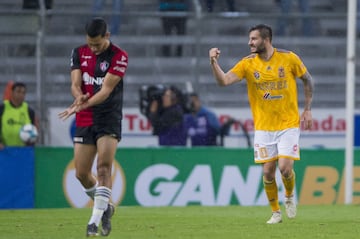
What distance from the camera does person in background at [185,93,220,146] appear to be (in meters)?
19.7

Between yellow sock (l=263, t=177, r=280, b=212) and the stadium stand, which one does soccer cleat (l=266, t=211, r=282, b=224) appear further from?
the stadium stand

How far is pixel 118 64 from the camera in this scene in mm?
11109

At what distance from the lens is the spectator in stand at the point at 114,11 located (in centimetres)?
2069

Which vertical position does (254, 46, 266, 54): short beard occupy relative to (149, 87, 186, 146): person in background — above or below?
above

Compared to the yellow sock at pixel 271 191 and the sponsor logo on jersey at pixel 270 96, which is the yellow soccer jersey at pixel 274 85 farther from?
the yellow sock at pixel 271 191

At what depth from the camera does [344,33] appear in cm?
2223

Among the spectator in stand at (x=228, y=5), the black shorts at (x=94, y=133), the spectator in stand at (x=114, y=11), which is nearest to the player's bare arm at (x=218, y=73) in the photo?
the black shorts at (x=94, y=133)

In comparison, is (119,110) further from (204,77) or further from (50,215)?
(204,77)

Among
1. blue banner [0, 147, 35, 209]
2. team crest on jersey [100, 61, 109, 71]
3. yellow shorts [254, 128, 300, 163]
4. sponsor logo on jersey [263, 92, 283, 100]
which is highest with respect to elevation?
team crest on jersey [100, 61, 109, 71]

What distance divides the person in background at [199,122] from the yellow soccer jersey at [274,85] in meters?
6.51

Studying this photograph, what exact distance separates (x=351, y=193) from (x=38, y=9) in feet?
23.5

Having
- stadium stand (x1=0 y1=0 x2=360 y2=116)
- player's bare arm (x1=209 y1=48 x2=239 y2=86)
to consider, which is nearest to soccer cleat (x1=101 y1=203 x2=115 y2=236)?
player's bare arm (x1=209 y1=48 x2=239 y2=86)

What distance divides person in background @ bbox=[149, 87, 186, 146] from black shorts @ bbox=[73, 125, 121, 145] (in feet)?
27.3

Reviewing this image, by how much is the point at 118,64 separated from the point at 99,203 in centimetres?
149
